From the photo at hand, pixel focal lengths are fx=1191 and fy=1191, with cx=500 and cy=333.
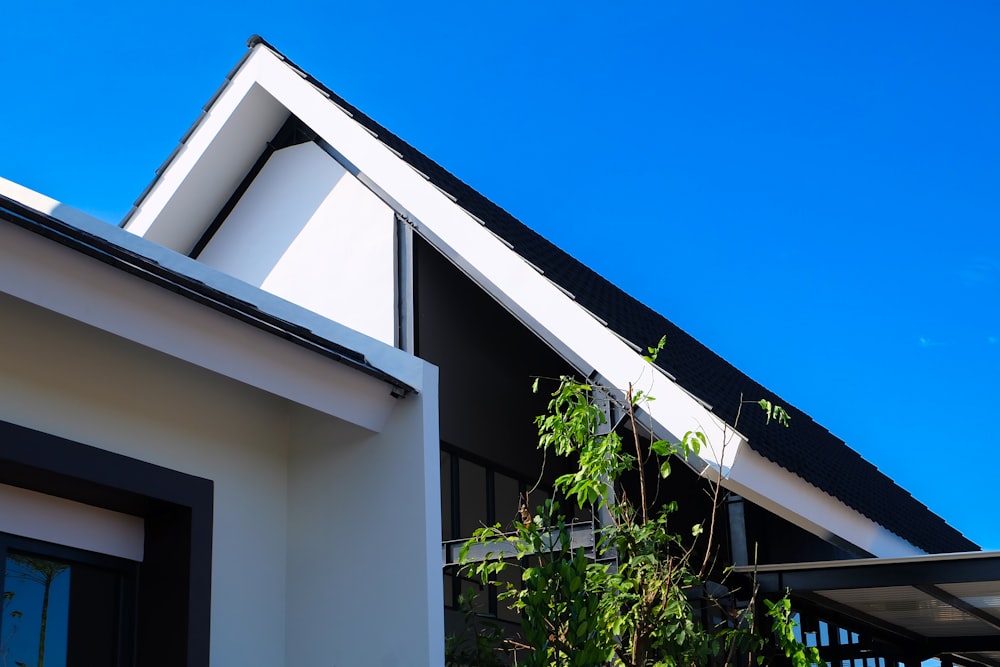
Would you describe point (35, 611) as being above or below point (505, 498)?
below

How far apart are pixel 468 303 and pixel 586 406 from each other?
334 centimetres

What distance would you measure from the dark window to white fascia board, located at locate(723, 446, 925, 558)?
4.20 m

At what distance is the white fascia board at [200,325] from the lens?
15.8 ft

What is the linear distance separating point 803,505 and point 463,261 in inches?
128

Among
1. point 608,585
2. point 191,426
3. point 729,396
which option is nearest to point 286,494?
point 191,426

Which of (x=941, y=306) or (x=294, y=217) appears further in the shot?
(x=941, y=306)

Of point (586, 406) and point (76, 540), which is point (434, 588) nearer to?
point (76, 540)

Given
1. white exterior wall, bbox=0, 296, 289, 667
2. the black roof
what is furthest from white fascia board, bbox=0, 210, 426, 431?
the black roof

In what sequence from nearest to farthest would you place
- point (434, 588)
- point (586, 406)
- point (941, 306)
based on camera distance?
1. point (434, 588)
2. point (586, 406)
3. point (941, 306)

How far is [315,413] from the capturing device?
657 centimetres

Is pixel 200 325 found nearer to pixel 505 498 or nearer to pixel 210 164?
pixel 505 498

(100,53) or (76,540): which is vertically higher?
(100,53)

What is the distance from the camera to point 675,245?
194 feet

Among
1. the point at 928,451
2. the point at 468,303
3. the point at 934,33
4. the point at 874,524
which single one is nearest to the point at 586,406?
the point at 468,303
